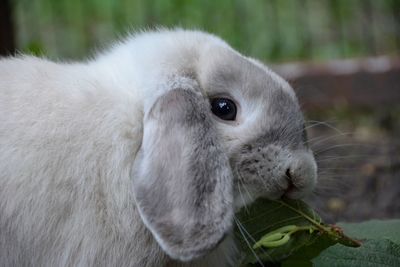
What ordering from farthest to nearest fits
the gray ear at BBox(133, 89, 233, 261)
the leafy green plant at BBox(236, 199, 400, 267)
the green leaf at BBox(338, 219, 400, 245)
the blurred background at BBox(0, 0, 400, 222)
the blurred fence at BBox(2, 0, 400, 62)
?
the blurred fence at BBox(2, 0, 400, 62) → the blurred background at BBox(0, 0, 400, 222) → the green leaf at BBox(338, 219, 400, 245) → the leafy green plant at BBox(236, 199, 400, 267) → the gray ear at BBox(133, 89, 233, 261)

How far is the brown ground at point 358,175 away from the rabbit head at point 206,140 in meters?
0.51

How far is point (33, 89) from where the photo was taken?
100 inches

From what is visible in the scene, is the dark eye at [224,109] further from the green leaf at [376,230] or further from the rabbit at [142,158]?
the green leaf at [376,230]

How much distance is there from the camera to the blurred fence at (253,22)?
6793mm

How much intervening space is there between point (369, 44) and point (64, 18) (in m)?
2.57

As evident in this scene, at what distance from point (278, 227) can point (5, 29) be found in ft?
8.57

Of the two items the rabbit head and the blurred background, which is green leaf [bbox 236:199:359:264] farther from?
the blurred background

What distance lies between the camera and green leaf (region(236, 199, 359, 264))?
2527 millimetres

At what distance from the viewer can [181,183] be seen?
230cm

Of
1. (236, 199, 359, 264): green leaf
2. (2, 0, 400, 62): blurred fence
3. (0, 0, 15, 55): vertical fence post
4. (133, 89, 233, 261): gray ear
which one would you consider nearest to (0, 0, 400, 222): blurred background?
(2, 0, 400, 62): blurred fence

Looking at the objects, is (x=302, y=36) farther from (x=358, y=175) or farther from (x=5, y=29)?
(x=5, y=29)

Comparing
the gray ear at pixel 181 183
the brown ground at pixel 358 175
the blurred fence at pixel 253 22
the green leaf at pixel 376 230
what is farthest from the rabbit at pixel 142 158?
the blurred fence at pixel 253 22

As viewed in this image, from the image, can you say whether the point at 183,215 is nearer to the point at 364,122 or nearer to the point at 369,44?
the point at 364,122

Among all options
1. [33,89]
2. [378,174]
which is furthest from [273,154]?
[378,174]
